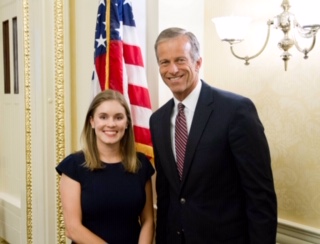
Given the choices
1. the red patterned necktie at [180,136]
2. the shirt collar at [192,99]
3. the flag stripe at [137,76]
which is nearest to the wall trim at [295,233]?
the red patterned necktie at [180,136]

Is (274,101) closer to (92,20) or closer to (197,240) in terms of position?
(197,240)

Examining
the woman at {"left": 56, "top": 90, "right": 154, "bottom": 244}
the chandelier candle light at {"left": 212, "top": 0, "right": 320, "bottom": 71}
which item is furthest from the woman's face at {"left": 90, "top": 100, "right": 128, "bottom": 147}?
the chandelier candle light at {"left": 212, "top": 0, "right": 320, "bottom": 71}

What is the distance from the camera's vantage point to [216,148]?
1.41 m

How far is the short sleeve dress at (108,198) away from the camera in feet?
5.36

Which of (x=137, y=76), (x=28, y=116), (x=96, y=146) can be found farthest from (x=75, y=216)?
(x=28, y=116)

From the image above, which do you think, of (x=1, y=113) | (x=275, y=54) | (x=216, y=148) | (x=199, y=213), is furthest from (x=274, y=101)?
(x=1, y=113)

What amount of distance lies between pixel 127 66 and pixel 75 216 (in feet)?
2.56

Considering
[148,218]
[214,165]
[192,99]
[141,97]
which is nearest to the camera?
[214,165]

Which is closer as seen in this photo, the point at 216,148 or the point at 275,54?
the point at 216,148

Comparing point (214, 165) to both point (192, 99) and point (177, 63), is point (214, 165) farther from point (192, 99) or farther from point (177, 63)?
point (177, 63)

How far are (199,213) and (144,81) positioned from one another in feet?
2.57

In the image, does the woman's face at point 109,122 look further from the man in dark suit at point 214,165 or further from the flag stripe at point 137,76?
the flag stripe at point 137,76

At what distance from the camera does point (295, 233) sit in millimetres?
1641

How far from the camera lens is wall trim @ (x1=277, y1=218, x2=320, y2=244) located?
5.18ft
